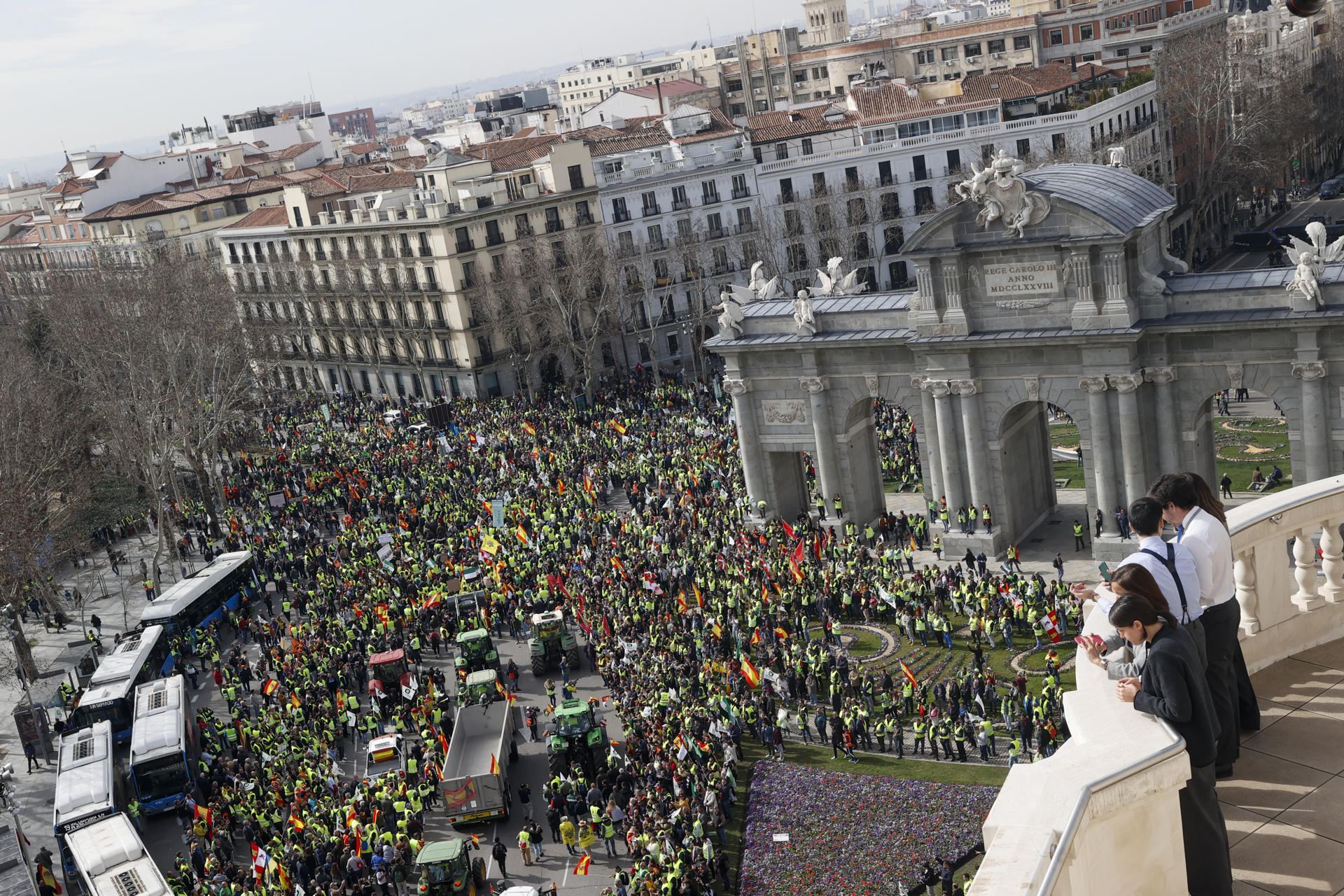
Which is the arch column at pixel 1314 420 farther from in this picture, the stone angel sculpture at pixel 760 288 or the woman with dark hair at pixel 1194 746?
the woman with dark hair at pixel 1194 746

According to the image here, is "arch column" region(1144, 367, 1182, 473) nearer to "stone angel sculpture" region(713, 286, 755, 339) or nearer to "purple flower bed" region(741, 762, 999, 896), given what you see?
"stone angel sculpture" region(713, 286, 755, 339)

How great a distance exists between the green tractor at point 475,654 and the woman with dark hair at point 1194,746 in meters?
34.2

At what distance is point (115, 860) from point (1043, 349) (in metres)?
29.0

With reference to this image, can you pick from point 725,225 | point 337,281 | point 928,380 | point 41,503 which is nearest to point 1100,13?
point 725,225

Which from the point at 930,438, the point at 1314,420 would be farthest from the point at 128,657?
the point at 1314,420

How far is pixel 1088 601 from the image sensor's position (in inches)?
339

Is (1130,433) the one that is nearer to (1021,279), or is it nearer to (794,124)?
(1021,279)

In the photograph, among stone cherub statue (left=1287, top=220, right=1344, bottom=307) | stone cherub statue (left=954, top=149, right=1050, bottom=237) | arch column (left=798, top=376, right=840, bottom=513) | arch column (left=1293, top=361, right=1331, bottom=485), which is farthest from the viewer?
arch column (left=798, top=376, right=840, bottom=513)

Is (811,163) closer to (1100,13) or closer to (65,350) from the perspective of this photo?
(1100,13)

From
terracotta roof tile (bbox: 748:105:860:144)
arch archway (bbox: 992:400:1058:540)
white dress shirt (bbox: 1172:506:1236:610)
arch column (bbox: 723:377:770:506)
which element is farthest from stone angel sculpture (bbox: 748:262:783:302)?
white dress shirt (bbox: 1172:506:1236:610)

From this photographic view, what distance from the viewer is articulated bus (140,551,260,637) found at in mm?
46031

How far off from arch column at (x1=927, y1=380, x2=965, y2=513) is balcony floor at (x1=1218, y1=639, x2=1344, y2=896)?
33.4 meters

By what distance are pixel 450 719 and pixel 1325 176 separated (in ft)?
343

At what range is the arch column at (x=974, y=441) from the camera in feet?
138
